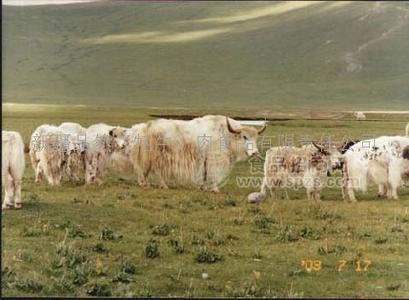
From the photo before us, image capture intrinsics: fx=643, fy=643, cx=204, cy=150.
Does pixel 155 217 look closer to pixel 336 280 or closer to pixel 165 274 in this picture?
pixel 165 274

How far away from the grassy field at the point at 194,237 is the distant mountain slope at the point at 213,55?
0.57 feet

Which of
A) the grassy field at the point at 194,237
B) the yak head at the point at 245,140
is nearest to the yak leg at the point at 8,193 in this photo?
the grassy field at the point at 194,237

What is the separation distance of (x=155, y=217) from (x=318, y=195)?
1.47 metres

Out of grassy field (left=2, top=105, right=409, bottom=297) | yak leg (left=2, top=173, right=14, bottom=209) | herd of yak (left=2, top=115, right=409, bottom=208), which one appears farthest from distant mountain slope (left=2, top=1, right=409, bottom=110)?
yak leg (left=2, top=173, right=14, bottom=209)

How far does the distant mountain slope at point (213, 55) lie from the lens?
17.8ft

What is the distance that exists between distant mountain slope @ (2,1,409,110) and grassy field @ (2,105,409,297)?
0.57ft

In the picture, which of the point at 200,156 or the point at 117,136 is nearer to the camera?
the point at 117,136

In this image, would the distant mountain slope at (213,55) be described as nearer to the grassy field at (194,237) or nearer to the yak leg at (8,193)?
the grassy field at (194,237)

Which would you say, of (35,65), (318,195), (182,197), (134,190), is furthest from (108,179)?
(318,195)

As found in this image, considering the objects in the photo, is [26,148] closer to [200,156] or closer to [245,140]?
[200,156]

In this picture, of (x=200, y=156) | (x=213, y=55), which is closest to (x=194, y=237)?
(x=200, y=156)

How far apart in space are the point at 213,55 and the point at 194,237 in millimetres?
1552

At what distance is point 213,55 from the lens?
5.50m

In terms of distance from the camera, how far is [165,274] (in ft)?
16.2
